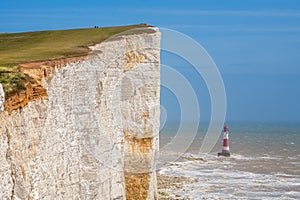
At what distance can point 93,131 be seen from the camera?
18.4m

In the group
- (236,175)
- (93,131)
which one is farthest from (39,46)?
(236,175)

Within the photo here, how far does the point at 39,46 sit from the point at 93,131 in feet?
17.1

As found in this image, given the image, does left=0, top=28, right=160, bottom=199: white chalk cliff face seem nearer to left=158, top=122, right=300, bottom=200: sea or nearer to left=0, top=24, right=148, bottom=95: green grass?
left=0, top=24, right=148, bottom=95: green grass

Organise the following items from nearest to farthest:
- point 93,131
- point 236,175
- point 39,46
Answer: point 93,131 → point 39,46 → point 236,175

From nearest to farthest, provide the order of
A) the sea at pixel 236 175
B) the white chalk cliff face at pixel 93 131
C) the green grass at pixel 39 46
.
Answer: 1. the white chalk cliff face at pixel 93 131
2. the green grass at pixel 39 46
3. the sea at pixel 236 175

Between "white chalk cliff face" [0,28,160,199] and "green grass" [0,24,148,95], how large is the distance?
698 millimetres

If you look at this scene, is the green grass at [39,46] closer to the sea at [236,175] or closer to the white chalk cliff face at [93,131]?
the white chalk cliff face at [93,131]

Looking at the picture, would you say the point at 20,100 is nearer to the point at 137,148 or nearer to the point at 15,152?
the point at 15,152

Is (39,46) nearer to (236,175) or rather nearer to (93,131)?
(93,131)

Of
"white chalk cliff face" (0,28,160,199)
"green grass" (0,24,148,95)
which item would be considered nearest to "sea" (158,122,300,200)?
"white chalk cliff face" (0,28,160,199)

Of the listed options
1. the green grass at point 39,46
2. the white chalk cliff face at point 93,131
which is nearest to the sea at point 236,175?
the white chalk cliff face at point 93,131

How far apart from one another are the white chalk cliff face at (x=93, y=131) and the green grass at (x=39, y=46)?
0.70 meters

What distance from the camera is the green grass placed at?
14656 millimetres

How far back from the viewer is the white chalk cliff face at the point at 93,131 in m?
13.8
